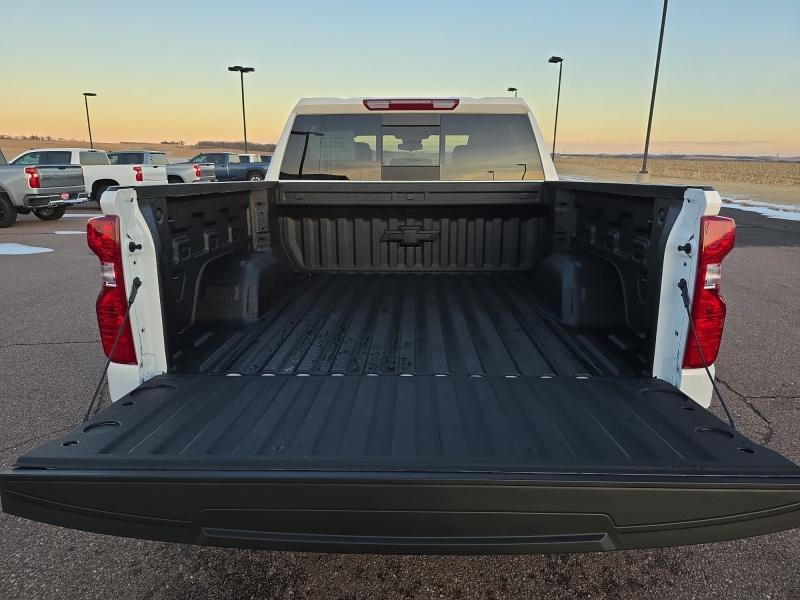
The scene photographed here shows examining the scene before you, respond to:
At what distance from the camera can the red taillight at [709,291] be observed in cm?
212

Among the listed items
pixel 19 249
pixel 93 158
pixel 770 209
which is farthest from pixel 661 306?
pixel 770 209

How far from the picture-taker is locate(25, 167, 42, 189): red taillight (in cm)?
1407

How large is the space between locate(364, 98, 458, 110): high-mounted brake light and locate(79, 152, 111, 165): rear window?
57.6ft

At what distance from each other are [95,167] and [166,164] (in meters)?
2.86

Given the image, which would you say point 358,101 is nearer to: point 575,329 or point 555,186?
point 555,186

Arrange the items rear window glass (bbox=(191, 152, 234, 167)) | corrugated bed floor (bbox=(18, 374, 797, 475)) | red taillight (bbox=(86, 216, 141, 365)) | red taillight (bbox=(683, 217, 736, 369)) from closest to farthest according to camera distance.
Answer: corrugated bed floor (bbox=(18, 374, 797, 475)) < red taillight (bbox=(683, 217, 736, 369)) < red taillight (bbox=(86, 216, 141, 365)) < rear window glass (bbox=(191, 152, 234, 167))

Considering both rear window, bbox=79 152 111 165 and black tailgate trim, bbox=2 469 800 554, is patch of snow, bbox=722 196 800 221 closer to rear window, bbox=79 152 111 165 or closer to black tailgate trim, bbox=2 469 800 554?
black tailgate trim, bbox=2 469 800 554

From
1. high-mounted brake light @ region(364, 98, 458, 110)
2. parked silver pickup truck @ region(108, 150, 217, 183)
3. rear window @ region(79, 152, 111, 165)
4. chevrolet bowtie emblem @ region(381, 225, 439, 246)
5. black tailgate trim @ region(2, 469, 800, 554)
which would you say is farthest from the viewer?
parked silver pickup truck @ region(108, 150, 217, 183)

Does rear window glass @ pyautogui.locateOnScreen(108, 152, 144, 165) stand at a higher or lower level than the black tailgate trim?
higher

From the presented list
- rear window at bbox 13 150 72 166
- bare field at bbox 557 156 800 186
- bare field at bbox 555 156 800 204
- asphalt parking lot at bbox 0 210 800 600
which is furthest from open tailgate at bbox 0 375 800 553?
bare field at bbox 557 156 800 186

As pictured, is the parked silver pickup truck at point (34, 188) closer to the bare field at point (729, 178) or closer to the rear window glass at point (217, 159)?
the bare field at point (729, 178)

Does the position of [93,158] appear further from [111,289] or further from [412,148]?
[111,289]

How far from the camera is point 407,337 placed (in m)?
3.18

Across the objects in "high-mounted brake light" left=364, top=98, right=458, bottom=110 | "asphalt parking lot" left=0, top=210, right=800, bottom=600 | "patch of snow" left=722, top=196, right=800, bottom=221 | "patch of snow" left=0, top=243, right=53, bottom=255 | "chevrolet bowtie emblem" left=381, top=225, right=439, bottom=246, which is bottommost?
"patch of snow" left=0, top=243, right=53, bottom=255
